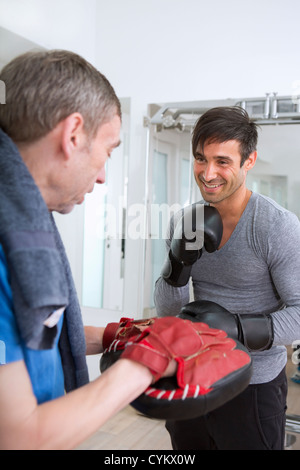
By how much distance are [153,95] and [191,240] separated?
2014mm

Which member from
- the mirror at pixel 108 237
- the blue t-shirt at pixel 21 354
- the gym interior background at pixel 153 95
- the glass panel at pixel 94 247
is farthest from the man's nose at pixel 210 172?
the glass panel at pixel 94 247

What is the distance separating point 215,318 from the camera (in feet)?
4.03

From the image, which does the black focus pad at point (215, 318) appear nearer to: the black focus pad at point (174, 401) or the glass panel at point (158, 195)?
the black focus pad at point (174, 401)

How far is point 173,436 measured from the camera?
1511 mm

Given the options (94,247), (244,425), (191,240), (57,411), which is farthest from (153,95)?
(57,411)

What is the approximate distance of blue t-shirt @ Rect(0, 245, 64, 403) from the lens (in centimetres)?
76

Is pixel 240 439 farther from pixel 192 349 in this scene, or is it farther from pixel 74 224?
pixel 74 224

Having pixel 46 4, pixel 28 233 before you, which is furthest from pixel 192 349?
pixel 46 4

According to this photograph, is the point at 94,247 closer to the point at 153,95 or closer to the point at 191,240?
the point at 153,95

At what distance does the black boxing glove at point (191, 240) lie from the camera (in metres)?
1.44

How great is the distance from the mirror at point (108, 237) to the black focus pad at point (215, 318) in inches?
82.1

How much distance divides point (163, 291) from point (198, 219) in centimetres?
32

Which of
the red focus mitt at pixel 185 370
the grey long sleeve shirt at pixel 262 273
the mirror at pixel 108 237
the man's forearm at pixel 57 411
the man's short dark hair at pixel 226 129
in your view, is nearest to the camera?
the man's forearm at pixel 57 411

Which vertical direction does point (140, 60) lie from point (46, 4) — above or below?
below
